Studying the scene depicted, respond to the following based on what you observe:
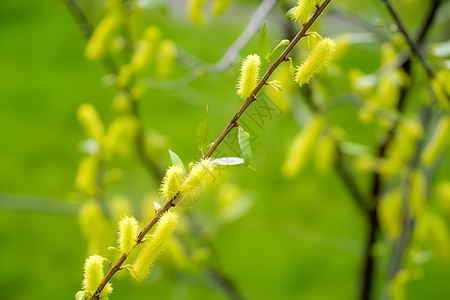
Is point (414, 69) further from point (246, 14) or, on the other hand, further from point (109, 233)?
point (246, 14)

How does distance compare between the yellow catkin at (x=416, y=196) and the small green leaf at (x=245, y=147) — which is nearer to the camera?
the small green leaf at (x=245, y=147)

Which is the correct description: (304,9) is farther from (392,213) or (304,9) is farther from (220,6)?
(392,213)

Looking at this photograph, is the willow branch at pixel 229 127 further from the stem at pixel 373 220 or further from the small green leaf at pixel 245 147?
the stem at pixel 373 220

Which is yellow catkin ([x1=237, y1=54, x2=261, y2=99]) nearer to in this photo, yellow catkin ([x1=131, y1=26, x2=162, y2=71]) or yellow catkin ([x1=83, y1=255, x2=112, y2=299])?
yellow catkin ([x1=83, y1=255, x2=112, y2=299])

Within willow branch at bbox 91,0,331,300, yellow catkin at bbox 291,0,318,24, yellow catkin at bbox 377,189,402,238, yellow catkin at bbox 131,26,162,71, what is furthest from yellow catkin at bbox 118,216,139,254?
yellow catkin at bbox 377,189,402,238

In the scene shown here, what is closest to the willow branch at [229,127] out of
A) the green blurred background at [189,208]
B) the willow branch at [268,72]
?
the willow branch at [268,72]

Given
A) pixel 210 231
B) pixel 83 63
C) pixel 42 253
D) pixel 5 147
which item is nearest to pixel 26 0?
pixel 83 63
